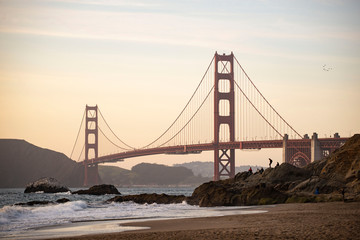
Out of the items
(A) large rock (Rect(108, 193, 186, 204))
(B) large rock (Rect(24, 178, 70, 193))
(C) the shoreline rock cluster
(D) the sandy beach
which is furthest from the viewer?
(B) large rock (Rect(24, 178, 70, 193))

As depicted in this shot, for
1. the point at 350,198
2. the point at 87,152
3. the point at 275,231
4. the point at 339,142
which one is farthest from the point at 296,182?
the point at 87,152

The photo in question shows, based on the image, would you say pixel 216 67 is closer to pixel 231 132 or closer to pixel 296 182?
pixel 231 132

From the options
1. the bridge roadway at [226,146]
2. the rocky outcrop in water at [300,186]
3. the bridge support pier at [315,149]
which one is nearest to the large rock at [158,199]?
the rocky outcrop in water at [300,186]

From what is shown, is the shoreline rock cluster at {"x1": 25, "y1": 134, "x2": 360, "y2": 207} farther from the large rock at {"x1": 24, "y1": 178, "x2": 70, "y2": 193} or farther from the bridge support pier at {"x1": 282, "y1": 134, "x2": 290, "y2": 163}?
the large rock at {"x1": 24, "y1": 178, "x2": 70, "y2": 193}

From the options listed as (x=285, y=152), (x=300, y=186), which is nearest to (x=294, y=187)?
(x=300, y=186)

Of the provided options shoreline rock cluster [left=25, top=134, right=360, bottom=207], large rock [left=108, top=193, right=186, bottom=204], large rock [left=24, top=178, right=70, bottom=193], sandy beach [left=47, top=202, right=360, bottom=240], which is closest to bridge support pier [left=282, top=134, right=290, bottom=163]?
large rock [left=24, top=178, right=70, bottom=193]

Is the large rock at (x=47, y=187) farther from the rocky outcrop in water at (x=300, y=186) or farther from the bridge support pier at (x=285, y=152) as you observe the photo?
the rocky outcrop in water at (x=300, y=186)

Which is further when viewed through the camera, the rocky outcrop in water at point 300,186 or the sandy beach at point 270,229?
the rocky outcrop in water at point 300,186

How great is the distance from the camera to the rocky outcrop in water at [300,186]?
119ft

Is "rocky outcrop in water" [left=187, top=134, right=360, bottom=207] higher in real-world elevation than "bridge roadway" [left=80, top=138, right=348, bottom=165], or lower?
lower

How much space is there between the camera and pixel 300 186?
129 feet

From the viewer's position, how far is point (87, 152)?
147250 mm

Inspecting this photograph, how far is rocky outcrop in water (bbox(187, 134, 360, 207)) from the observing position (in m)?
36.4

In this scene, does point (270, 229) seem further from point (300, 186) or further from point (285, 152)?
point (285, 152)
